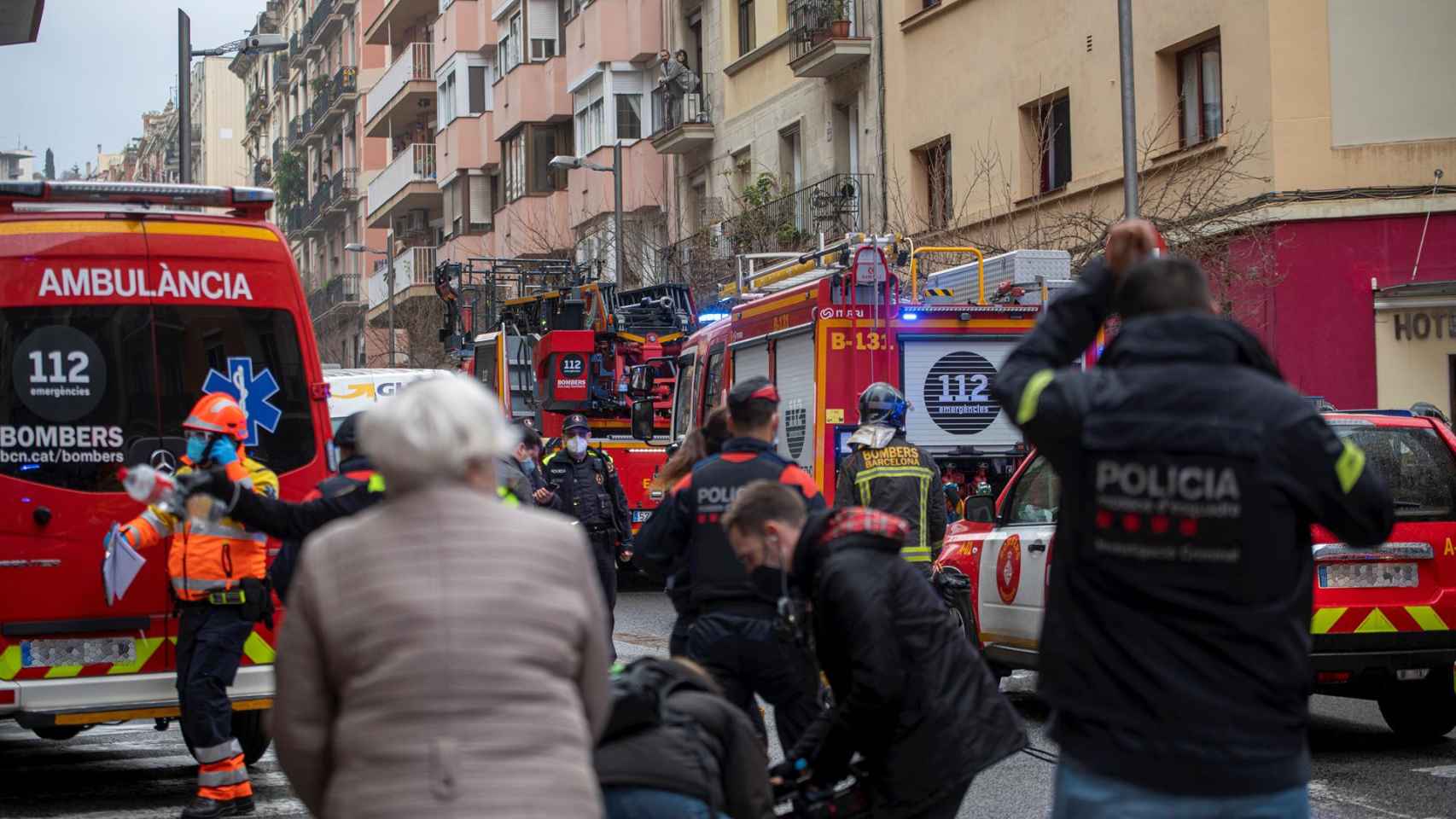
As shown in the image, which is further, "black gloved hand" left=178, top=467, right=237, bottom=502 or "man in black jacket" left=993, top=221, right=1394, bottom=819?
"black gloved hand" left=178, top=467, right=237, bottom=502

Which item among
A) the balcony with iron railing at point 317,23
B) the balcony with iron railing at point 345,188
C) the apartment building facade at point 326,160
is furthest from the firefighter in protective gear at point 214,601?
the balcony with iron railing at point 317,23

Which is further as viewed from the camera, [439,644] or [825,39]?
[825,39]

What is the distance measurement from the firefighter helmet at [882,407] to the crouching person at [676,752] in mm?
5695

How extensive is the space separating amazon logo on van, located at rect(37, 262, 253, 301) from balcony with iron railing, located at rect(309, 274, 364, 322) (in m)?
58.6

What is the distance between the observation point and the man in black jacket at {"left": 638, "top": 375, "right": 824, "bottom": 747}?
21.4 feet

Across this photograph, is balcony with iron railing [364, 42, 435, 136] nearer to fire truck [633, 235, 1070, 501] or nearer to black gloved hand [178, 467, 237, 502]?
fire truck [633, 235, 1070, 501]

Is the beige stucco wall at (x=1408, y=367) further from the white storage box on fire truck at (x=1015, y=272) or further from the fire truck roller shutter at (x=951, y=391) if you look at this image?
the fire truck roller shutter at (x=951, y=391)

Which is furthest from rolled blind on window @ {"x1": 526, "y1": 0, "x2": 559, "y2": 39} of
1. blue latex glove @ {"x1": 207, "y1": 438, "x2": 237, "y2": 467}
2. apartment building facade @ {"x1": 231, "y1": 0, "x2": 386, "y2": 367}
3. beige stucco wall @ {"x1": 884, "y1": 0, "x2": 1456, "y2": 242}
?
blue latex glove @ {"x1": 207, "y1": 438, "x2": 237, "y2": 467}

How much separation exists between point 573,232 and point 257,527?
36586 mm

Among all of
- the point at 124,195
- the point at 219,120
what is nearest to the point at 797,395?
the point at 124,195

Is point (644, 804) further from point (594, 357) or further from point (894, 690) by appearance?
point (594, 357)

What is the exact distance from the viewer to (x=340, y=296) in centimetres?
6838

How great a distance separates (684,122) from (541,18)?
10.9 meters

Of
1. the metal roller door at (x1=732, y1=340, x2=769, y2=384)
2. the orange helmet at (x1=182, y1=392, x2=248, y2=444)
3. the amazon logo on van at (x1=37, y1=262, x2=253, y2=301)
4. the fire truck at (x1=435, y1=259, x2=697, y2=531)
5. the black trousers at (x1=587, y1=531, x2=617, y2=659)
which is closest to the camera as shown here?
the orange helmet at (x1=182, y1=392, x2=248, y2=444)
